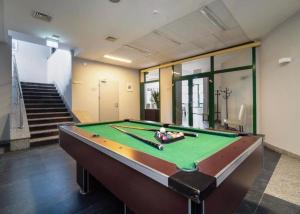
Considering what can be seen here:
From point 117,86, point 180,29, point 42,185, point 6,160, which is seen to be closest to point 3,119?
point 6,160

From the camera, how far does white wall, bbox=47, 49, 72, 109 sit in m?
5.79

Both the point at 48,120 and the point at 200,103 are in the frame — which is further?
the point at 200,103

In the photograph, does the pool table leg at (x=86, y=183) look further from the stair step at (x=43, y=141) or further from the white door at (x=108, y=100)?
the white door at (x=108, y=100)

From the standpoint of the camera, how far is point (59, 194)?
2098mm

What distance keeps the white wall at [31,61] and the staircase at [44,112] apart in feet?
3.52

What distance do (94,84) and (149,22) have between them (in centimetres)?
370

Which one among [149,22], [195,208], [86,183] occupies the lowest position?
[86,183]

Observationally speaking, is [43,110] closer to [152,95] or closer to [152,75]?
[152,95]

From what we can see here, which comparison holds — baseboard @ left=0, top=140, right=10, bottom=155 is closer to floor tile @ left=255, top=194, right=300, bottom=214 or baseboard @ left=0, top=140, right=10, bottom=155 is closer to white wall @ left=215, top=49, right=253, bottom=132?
floor tile @ left=255, top=194, right=300, bottom=214

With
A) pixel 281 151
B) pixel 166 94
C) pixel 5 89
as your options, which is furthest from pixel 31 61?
pixel 281 151

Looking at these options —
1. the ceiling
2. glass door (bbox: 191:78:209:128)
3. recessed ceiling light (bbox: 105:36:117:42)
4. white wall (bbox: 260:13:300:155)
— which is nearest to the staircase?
the ceiling

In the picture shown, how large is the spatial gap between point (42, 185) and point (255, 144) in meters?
2.79

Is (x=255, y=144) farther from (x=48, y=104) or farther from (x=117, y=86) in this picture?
(x=48, y=104)

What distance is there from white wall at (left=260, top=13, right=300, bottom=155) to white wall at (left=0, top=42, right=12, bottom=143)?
6.99 m
